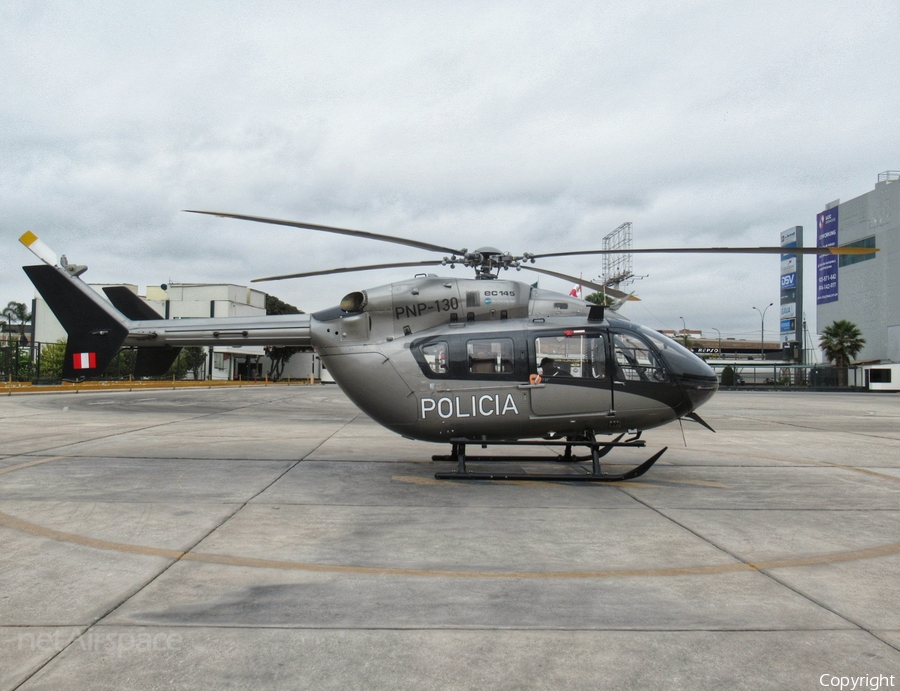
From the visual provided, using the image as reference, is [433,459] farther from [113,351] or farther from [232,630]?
[113,351]

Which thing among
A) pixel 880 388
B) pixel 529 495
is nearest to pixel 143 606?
pixel 529 495

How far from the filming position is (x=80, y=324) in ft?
46.6

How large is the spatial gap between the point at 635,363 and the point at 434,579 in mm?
5587

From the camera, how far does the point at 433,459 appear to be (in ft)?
35.7

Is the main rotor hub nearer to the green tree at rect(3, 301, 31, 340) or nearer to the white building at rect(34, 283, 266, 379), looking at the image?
the white building at rect(34, 283, 266, 379)

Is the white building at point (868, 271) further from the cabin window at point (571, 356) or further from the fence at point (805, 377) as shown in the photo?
the cabin window at point (571, 356)

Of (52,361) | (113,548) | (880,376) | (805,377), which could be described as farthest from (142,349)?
(805,377)

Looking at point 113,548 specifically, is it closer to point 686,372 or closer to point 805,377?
point 686,372

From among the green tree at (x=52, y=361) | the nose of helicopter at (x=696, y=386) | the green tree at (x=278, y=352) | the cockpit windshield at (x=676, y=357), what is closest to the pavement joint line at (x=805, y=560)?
the nose of helicopter at (x=696, y=386)

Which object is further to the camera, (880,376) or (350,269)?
(880,376)

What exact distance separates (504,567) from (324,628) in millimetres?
1829

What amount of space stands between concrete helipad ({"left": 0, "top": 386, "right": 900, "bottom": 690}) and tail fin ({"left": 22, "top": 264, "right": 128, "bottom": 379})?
370 centimetres

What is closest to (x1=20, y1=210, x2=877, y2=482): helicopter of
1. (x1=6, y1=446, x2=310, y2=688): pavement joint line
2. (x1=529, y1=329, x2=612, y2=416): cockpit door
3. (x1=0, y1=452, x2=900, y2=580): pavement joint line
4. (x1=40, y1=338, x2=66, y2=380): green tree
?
(x1=529, y1=329, x2=612, y2=416): cockpit door

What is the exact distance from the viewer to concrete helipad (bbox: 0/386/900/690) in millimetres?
3469
